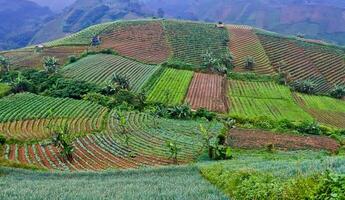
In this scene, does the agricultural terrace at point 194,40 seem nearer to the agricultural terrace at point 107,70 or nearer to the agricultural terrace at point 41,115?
the agricultural terrace at point 107,70

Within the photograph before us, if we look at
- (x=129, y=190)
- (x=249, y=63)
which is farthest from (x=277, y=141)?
(x=249, y=63)

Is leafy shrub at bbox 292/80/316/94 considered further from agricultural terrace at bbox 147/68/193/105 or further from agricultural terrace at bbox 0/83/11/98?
agricultural terrace at bbox 0/83/11/98

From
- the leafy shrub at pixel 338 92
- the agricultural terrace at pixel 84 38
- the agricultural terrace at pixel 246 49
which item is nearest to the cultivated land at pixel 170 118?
Result: the agricultural terrace at pixel 84 38

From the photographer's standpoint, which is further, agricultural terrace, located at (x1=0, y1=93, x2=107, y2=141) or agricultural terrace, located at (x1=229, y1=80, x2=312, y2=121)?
agricultural terrace, located at (x1=229, y1=80, x2=312, y2=121)

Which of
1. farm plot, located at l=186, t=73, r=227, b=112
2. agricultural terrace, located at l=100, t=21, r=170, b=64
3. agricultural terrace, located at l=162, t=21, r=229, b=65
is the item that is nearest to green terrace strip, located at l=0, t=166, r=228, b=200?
farm plot, located at l=186, t=73, r=227, b=112

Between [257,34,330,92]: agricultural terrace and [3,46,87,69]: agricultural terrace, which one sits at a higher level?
[257,34,330,92]: agricultural terrace

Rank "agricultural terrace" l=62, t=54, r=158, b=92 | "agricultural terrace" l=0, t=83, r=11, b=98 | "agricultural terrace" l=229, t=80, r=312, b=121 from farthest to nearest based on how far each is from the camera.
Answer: "agricultural terrace" l=62, t=54, r=158, b=92 → "agricultural terrace" l=0, t=83, r=11, b=98 → "agricultural terrace" l=229, t=80, r=312, b=121

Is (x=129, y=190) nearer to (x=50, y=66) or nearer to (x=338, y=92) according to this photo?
(x=50, y=66)
